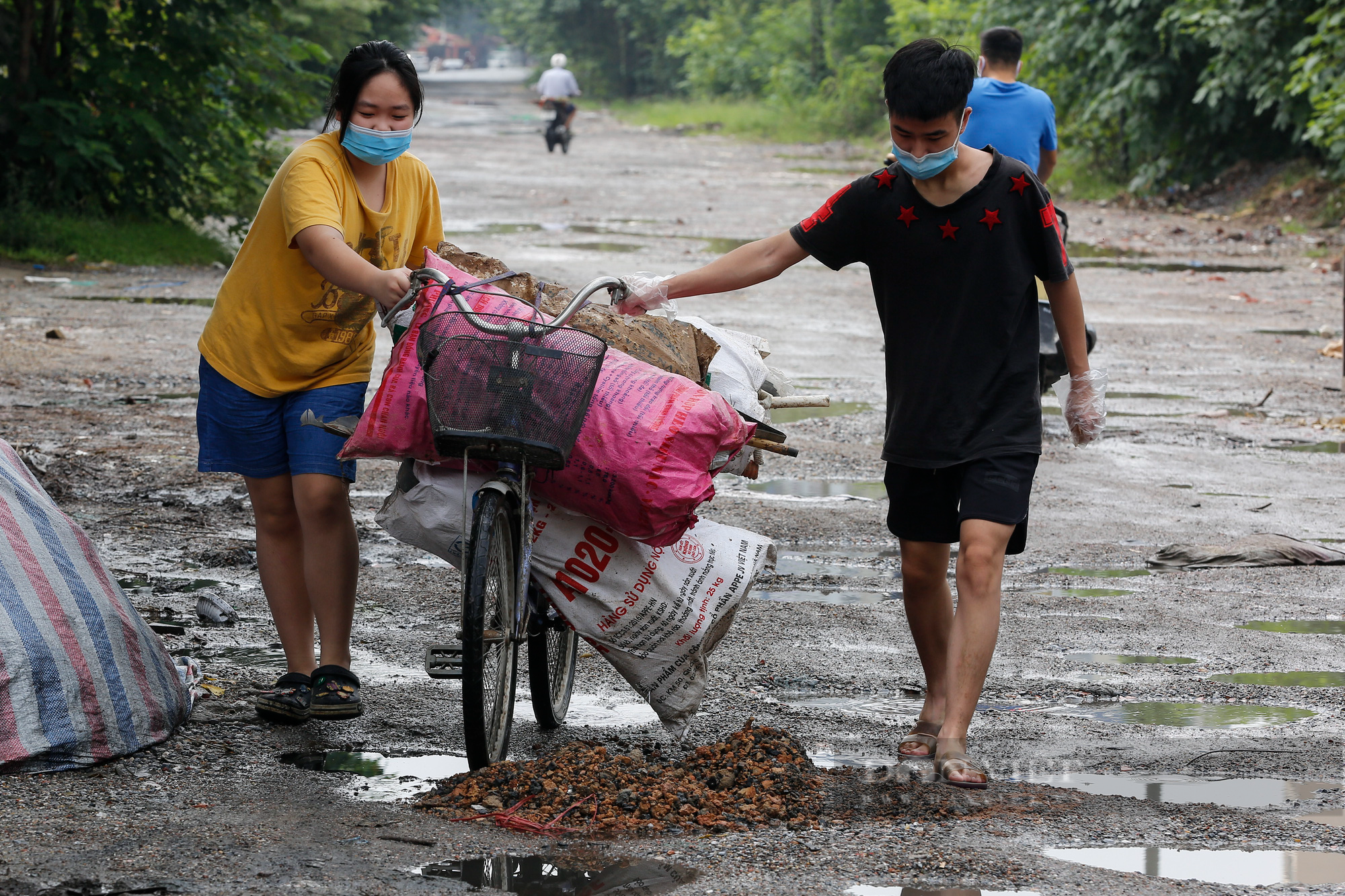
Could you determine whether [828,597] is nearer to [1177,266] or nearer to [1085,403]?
[1085,403]

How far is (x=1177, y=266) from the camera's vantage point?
51.0 feet

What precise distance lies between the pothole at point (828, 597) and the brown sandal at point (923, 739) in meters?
1.34

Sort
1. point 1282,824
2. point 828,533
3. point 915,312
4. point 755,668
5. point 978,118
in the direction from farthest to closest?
1. point 978,118
2. point 828,533
3. point 755,668
4. point 915,312
5. point 1282,824

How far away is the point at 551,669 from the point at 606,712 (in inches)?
9.6

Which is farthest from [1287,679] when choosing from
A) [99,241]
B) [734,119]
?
[734,119]

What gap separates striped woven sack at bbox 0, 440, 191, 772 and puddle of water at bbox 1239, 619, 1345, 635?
3.54 metres

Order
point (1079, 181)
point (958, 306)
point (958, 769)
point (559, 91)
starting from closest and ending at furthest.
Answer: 1. point (958, 769)
2. point (958, 306)
3. point (1079, 181)
4. point (559, 91)

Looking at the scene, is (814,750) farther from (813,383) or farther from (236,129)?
(236,129)

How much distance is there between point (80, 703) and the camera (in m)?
3.52

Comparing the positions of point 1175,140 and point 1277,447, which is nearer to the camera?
point 1277,447

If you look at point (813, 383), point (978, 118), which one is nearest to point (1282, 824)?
point (978, 118)

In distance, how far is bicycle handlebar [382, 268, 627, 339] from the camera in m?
3.38

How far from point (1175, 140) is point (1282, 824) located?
20.2 m

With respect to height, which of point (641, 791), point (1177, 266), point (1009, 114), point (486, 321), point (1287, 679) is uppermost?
point (1177, 266)
